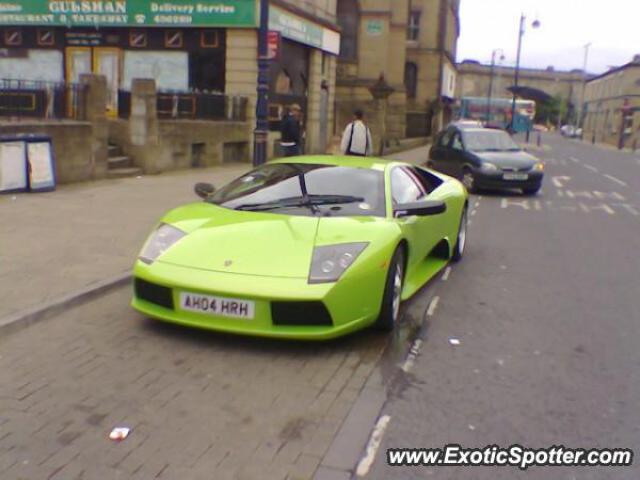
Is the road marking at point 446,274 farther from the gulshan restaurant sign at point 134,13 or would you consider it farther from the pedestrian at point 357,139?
the gulshan restaurant sign at point 134,13

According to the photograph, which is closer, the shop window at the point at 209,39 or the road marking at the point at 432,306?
the road marking at the point at 432,306

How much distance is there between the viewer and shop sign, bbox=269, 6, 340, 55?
21.6 metres

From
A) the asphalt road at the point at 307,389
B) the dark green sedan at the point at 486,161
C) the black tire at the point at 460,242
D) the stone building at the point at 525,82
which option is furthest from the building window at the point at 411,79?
the stone building at the point at 525,82

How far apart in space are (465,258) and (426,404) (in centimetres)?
473

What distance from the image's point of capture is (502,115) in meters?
66.8

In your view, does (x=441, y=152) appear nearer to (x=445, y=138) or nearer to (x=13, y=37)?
(x=445, y=138)

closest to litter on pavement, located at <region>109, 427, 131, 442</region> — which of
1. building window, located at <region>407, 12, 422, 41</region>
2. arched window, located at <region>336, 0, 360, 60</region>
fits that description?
arched window, located at <region>336, 0, 360, 60</region>

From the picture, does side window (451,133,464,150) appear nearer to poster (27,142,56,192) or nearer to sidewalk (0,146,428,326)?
sidewalk (0,146,428,326)

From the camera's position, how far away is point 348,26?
39.5 meters

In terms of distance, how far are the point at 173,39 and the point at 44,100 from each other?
24.4 feet

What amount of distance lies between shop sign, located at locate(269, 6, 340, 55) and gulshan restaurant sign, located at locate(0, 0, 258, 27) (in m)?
1.38

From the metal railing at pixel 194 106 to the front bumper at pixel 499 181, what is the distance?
7598mm

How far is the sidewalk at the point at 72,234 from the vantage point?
19.9 feet

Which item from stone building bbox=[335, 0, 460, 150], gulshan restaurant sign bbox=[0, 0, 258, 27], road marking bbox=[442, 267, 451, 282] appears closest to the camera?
road marking bbox=[442, 267, 451, 282]
